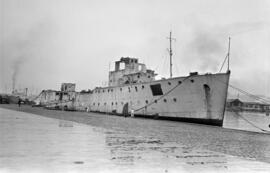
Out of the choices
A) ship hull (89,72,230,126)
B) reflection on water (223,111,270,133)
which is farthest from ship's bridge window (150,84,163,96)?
reflection on water (223,111,270,133)

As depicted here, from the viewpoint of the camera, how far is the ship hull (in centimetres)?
2645

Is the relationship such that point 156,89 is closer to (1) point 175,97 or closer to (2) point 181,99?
(1) point 175,97

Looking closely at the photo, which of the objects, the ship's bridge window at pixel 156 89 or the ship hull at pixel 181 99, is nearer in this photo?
the ship hull at pixel 181 99

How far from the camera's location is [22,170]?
4754 millimetres

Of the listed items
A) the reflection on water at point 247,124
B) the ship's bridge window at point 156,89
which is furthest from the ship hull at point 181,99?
the reflection on water at point 247,124

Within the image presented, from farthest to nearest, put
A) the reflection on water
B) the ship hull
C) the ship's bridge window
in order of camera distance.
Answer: the ship's bridge window
the reflection on water
the ship hull

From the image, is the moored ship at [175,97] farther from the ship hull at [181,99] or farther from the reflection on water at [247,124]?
the reflection on water at [247,124]

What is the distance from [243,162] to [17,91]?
136 m

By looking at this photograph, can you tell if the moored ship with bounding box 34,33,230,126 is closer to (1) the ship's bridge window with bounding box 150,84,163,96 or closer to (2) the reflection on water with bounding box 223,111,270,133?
(1) the ship's bridge window with bounding box 150,84,163,96

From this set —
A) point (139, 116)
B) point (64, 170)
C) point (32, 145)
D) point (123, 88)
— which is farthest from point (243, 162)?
point (123, 88)

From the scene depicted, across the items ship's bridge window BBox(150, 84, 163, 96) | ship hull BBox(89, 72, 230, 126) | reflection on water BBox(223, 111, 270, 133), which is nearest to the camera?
ship hull BBox(89, 72, 230, 126)

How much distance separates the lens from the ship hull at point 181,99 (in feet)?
86.8

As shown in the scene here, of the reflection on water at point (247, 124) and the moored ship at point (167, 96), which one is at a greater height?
the moored ship at point (167, 96)

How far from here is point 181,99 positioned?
28547 millimetres
